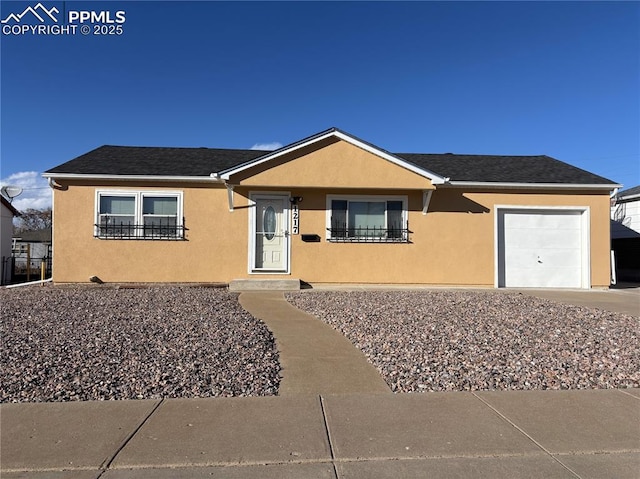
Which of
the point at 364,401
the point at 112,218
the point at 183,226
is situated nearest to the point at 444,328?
the point at 364,401

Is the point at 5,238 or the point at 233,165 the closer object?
the point at 233,165

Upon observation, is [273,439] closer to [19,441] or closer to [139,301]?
[19,441]

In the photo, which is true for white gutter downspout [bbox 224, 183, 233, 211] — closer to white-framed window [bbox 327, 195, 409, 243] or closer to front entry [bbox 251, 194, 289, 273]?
front entry [bbox 251, 194, 289, 273]

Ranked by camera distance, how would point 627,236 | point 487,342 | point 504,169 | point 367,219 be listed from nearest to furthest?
1. point 487,342
2. point 367,219
3. point 504,169
4. point 627,236

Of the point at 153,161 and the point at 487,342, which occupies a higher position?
the point at 153,161

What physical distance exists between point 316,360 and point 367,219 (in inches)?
292

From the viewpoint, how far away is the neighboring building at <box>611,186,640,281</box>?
16703mm

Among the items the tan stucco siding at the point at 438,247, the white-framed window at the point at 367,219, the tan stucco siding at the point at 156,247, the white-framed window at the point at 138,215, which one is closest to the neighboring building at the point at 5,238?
the tan stucco siding at the point at 156,247

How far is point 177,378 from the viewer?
15.4 ft

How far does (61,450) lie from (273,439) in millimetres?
1511

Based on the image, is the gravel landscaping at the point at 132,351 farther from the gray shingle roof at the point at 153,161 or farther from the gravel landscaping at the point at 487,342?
the gray shingle roof at the point at 153,161

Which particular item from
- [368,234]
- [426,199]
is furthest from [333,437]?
[426,199]

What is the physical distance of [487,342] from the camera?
20.0 feet

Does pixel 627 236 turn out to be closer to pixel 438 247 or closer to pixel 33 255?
pixel 438 247
